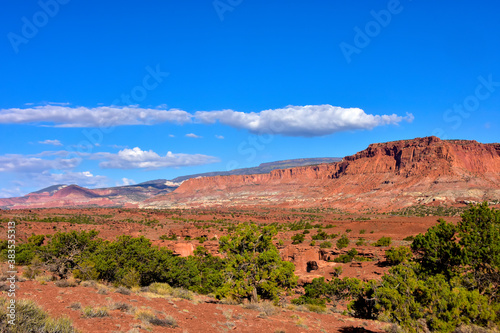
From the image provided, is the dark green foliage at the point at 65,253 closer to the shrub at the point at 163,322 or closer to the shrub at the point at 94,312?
the shrub at the point at 94,312

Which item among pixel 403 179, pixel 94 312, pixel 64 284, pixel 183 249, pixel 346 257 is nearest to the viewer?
pixel 94 312

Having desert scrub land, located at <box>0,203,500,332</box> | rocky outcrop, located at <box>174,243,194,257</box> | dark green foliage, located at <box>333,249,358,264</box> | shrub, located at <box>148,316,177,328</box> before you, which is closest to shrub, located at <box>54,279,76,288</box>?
desert scrub land, located at <box>0,203,500,332</box>

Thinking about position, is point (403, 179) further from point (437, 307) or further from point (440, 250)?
point (437, 307)

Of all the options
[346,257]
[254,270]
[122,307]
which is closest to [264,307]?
[254,270]

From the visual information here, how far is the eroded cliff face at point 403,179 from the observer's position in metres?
93.7

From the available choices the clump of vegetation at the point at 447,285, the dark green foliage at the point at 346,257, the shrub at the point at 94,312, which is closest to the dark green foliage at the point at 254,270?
the clump of vegetation at the point at 447,285

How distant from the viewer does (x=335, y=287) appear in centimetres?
2303

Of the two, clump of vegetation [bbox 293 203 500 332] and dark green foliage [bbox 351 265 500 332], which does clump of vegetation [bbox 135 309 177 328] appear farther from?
dark green foliage [bbox 351 265 500 332]

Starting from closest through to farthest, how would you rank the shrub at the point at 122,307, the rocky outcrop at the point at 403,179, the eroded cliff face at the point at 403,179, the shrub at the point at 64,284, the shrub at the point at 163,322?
the shrub at the point at 163,322 → the shrub at the point at 122,307 → the shrub at the point at 64,284 → the rocky outcrop at the point at 403,179 → the eroded cliff face at the point at 403,179

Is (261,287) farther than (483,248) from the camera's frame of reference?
Yes

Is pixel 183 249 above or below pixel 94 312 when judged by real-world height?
below

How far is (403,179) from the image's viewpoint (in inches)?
4412

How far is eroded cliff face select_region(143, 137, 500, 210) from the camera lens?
307ft

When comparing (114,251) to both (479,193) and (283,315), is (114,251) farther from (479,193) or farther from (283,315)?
(479,193)
